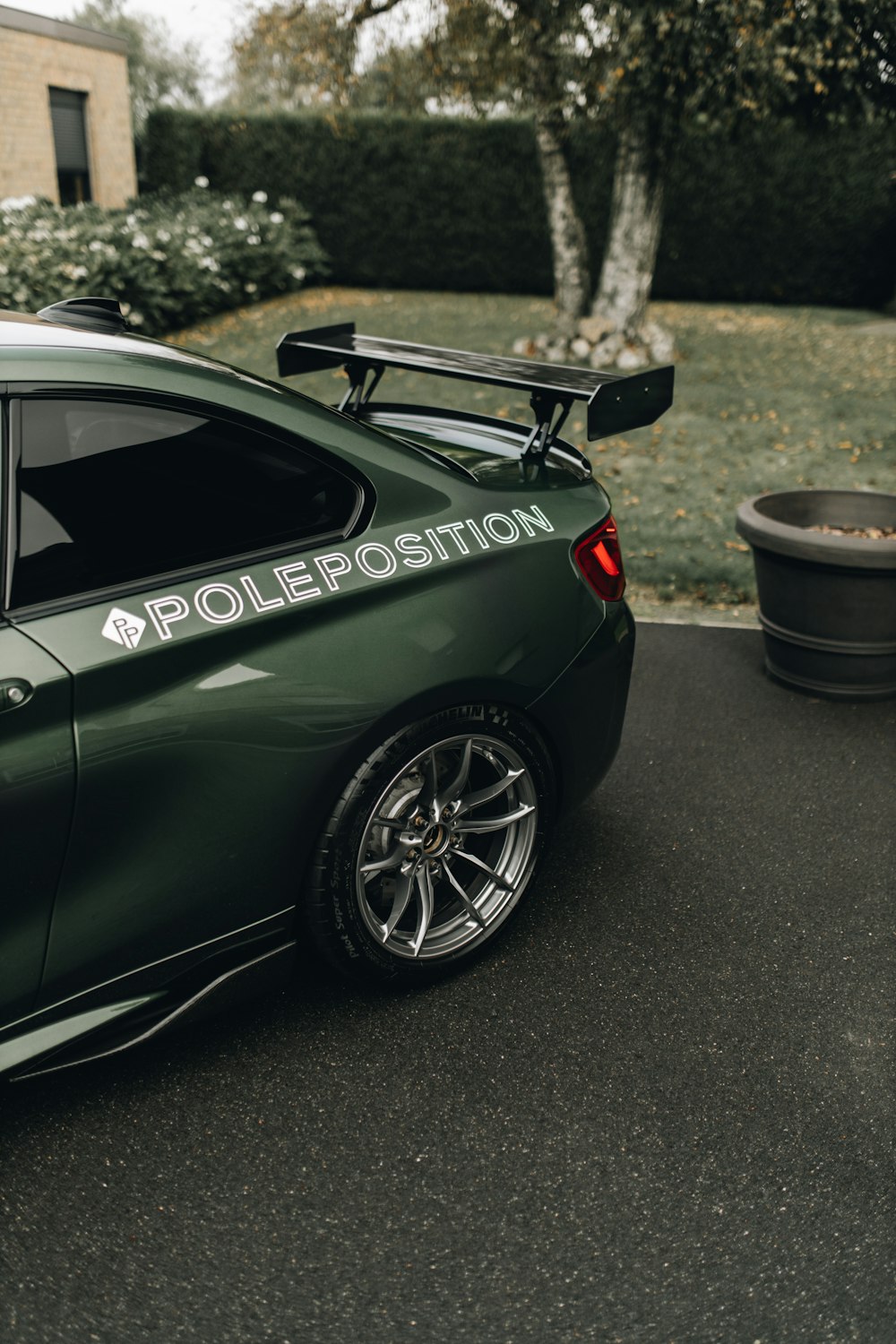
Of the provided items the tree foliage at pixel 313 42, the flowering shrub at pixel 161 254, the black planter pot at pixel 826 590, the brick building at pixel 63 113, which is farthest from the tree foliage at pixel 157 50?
the black planter pot at pixel 826 590

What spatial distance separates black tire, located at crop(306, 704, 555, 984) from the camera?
2.61m

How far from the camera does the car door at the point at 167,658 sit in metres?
2.16

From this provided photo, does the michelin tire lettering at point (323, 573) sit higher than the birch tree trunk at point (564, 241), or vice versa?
the birch tree trunk at point (564, 241)

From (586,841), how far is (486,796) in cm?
89

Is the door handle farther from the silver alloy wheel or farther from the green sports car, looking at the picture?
the silver alloy wheel

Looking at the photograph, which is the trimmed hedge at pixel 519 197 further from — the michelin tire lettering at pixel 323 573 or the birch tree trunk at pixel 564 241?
the michelin tire lettering at pixel 323 573

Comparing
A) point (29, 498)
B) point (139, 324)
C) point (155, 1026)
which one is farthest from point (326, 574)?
point (139, 324)

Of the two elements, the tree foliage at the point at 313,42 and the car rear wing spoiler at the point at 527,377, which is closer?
the car rear wing spoiler at the point at 527,377

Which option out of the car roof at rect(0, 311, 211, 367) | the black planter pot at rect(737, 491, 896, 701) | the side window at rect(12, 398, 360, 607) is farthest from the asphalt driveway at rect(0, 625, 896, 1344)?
the car roof at rect(0, 311, 211, 367)

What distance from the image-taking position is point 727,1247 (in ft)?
7.29

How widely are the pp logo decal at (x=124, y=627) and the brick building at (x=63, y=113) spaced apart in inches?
758

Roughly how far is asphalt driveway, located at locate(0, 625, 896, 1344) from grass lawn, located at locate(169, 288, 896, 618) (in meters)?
3.23

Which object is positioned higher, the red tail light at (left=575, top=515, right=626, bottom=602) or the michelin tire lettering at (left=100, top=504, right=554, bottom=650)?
the michelin tire lettering at (left=100, top=504, right=554, bottom=650)

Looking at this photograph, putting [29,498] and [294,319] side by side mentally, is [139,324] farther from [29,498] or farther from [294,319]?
[29,498]
